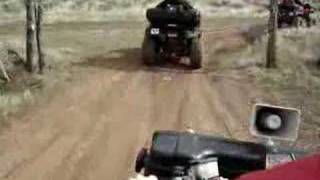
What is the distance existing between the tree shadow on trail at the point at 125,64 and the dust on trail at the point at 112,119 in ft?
0.59

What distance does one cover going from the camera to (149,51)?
76.4ft

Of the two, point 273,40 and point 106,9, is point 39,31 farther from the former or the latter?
point 106,9

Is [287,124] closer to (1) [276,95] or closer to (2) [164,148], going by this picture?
(2) [164,148]

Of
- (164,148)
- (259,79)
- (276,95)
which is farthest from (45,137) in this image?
(164,148)

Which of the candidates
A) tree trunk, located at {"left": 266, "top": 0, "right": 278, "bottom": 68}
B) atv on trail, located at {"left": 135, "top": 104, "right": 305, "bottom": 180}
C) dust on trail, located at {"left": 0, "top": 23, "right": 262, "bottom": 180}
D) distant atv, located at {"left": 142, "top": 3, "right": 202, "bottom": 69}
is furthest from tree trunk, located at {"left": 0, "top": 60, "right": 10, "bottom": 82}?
atv on trail, located at {"left": 135, "top": 104, "right": 305, "bottom": 180}

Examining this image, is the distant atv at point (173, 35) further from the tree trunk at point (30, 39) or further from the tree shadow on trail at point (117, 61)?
the tree trunk at point (30, 39)

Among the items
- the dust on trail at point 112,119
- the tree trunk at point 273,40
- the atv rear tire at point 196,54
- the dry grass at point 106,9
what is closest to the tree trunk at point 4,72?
the dust on trail at point 112,119

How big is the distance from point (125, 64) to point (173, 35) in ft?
7.55

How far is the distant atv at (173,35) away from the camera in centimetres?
2278

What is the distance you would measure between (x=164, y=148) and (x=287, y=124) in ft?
2.22

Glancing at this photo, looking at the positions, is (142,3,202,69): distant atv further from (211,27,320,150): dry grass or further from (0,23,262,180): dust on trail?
(211,27,320,150): dry grass

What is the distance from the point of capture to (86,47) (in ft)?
94.4

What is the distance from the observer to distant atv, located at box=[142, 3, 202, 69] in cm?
2278

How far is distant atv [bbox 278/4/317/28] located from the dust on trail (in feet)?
44.3
